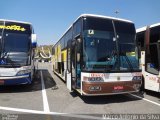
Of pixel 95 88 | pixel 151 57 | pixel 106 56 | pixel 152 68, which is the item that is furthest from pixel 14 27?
pixel 152 68

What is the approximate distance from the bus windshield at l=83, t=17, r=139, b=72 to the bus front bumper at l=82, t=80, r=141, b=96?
1.78 ft

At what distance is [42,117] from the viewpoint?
7230 millimetres

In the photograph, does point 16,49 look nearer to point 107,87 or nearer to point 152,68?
point 107,87

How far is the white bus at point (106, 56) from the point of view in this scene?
9031 millimetres

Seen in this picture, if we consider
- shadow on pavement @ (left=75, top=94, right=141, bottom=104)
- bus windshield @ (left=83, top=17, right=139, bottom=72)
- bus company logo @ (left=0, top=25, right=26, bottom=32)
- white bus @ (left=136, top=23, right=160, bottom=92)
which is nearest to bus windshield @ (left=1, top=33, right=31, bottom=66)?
bus company logo @ (left=0, top=25, right=26, bottom=32)

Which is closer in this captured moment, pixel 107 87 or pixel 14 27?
pixel 107 87

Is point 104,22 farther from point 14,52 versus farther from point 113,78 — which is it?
point 14,52

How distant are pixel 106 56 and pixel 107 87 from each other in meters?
1.20

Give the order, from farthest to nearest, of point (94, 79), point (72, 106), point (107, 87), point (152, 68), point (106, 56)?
1. point (152, 68)
2. point (106, 56)
3. point (107, 87)
4. point (94, 79)
5. point (72, 106)

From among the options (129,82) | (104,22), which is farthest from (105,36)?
(129,82)

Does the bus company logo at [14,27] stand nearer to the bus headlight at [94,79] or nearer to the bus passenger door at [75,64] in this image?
the bus passenger door at [75,64]

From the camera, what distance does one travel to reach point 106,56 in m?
9.27

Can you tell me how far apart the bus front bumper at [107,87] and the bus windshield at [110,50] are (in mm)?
544

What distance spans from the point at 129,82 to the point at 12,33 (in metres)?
6.20
